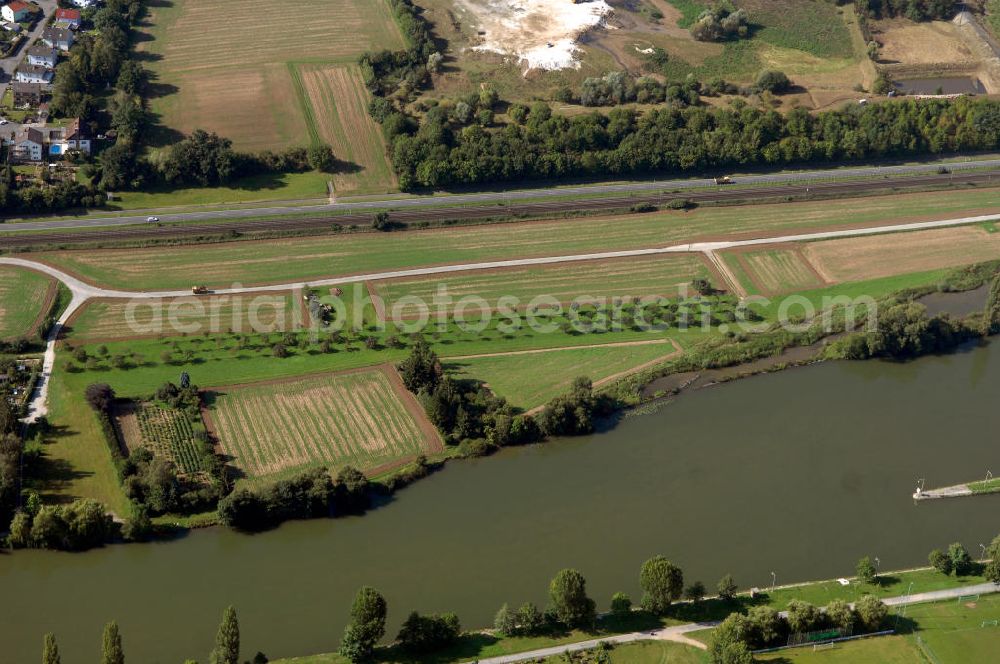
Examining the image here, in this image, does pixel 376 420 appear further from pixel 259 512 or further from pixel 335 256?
pixel 335 256

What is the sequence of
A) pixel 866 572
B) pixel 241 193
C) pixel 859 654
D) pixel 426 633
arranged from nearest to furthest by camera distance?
pixel 426 633
pixel 859 654
pixel 866 572
pixel 241 193

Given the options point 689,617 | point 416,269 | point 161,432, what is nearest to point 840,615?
point 689,617

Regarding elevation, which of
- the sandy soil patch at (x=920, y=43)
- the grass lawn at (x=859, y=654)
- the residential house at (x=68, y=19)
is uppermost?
the sandy soil patch at (x=920, y=43)

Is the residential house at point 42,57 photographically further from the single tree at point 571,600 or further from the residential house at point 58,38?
the single tree at point 571,600

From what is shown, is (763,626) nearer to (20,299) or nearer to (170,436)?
(170,436)

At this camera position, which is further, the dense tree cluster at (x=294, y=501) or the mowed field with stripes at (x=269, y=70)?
the mowed field with stripes at (x=269, y=70)

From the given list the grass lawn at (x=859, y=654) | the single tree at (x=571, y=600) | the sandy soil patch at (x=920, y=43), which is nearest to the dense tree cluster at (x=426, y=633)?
the single tree at (x=571, y=600)

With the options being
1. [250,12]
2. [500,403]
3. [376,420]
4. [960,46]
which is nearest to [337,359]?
[376,420]
